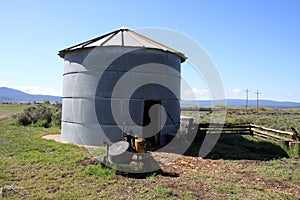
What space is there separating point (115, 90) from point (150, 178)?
4.83 m

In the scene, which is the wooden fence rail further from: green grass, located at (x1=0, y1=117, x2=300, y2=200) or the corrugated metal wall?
green grass, located at (x1=0, y1=117, x2=300, y2=200)

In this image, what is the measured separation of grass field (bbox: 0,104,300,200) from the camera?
5547 mm

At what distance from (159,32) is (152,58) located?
5.69 ft

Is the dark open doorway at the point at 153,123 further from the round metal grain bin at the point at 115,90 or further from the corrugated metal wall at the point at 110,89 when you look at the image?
the corrugated metal wall at the point at 110,89

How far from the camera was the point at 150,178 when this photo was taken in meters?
6.63

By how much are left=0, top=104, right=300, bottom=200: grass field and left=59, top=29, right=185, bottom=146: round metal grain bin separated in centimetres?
147

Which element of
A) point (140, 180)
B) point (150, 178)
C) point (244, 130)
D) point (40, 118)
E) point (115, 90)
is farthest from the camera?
point (40, 118)

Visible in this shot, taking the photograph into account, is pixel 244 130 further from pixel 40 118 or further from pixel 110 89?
pixel 40 118

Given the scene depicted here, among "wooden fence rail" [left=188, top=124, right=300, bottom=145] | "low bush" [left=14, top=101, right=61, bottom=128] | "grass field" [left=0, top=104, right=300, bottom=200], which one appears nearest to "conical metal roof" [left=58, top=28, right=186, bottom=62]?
"wooden fence rail" [left=188, top=124, right=300, bottom=145]

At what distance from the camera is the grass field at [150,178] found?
5547mm

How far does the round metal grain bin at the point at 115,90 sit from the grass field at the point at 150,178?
1472mm

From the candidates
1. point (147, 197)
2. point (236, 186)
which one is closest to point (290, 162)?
point (236, 186)

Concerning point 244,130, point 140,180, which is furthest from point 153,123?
Result: point 244,130

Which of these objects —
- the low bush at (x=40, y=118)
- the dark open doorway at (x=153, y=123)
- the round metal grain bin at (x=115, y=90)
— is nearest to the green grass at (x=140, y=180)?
the round metal grain bin at (x=115, y=90)
